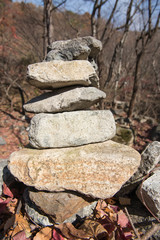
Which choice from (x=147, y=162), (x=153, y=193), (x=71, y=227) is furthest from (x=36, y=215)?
(x=147, y=162)

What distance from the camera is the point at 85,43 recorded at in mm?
2082

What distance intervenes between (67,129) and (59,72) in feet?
2.46

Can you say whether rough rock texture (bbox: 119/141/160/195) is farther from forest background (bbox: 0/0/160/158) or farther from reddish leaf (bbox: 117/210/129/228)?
forest background (bbox: 0/0/160/158)

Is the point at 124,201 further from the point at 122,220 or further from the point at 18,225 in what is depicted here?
the point at 18,225

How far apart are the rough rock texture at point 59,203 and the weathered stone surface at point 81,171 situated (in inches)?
5.9

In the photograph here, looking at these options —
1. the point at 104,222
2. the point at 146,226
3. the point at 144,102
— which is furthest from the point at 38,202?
the point at 144,102

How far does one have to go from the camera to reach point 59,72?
1866 mm

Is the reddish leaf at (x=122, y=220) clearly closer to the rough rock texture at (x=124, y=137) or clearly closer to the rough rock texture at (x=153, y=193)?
the rough rock texture at (x=153, y=193)

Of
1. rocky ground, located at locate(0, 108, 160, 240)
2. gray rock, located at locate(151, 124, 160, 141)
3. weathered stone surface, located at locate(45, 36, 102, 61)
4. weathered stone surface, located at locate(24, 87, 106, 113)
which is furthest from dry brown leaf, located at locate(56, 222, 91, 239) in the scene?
gray rock, located at locate(151, 124, 160, 141)

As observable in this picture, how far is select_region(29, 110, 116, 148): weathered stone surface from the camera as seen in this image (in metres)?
1.90

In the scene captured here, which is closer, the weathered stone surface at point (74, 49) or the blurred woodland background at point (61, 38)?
the weathered stone surface at point (74, 49)

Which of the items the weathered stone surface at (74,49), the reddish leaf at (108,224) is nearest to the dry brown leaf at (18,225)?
the reddish leaf at (108,224)

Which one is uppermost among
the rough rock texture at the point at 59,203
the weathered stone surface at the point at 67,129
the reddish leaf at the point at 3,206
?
the weathered stone surface at the point at 67,129

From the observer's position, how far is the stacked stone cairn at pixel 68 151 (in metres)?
1.69
